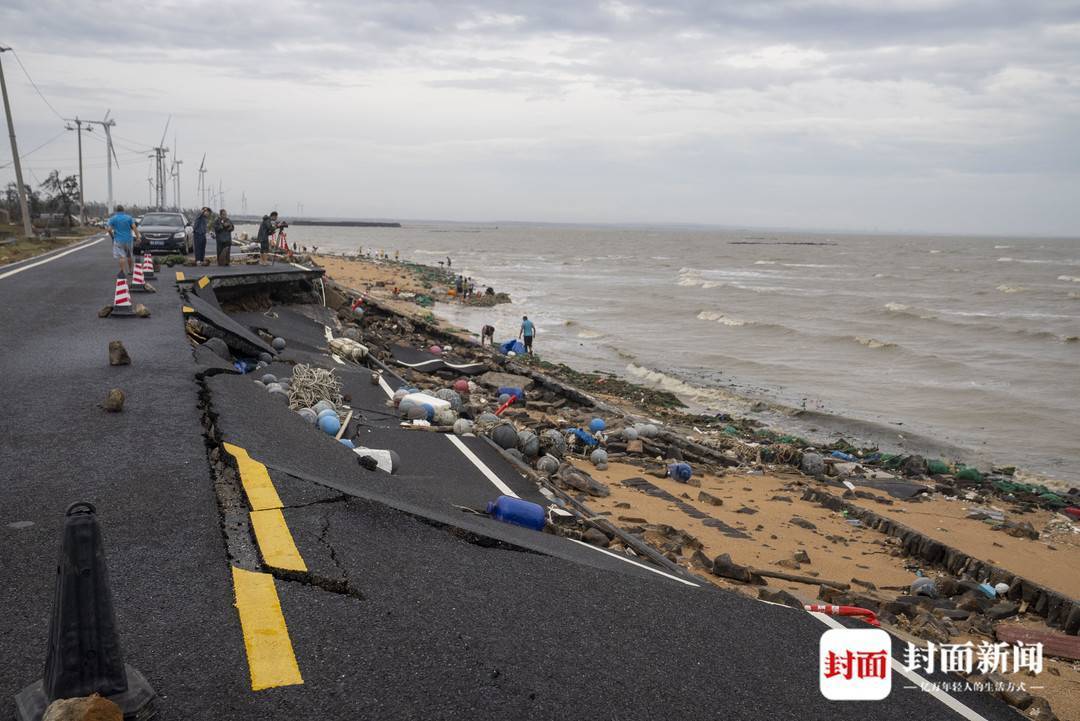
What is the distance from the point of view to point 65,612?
292cm

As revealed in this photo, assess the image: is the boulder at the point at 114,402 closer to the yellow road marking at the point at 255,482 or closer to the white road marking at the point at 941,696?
the yellow road marking at the point at 255,482

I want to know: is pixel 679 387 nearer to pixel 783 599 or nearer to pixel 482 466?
pixel 482 466

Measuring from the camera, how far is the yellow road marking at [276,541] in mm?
4316

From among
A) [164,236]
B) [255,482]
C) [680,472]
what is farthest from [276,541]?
[164,236]

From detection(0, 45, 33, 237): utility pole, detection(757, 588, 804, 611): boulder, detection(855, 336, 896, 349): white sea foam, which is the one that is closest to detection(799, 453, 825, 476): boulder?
detection(757, 588, 804, 611): boulder

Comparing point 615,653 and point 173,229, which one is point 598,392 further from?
point 615,653

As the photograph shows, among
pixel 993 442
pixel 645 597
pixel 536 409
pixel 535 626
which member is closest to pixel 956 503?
pixel 993 442

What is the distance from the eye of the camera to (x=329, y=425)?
30.4ft

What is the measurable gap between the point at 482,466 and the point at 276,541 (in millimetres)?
5304

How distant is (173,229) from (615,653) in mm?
23583

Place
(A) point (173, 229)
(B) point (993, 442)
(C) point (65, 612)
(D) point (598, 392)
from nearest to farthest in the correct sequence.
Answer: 1. (C) point (65, 612)
2. (B) point (993, 442)
3. (D) point (598, 392)
4. (A) point (173, 229)

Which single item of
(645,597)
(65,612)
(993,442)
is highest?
(65,612)

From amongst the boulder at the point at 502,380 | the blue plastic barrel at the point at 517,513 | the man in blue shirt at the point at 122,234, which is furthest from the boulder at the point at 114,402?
the boulder at the point at 502,380

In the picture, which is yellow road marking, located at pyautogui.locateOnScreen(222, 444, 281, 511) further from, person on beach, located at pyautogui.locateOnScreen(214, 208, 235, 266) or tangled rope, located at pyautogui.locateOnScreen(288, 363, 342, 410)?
person on beach, located at pyautogui.locateOnScreen(214, 208, 235, 266)
